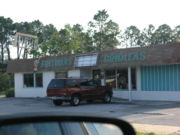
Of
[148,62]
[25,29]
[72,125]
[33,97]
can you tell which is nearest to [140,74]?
[148,62]

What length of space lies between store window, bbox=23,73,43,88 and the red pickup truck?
9954 millimetres

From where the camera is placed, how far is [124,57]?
2767cm

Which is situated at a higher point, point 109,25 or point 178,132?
point 109,25

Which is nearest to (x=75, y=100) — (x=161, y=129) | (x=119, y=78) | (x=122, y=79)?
(x=122, y=79)

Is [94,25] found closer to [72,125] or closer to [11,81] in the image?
[11,81]

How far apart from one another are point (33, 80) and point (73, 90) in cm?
1218

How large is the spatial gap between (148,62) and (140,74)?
89.2 inches

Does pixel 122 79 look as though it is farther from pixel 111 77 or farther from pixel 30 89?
pixel 30 89

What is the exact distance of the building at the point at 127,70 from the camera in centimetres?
2564

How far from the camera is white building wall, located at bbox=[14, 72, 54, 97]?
113 feet

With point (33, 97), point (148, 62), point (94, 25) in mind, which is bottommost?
point (33, 97)

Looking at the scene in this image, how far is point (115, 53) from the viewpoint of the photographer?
1114 inches

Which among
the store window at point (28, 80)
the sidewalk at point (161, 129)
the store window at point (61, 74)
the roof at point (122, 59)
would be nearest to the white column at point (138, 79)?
the roof at point (122, 59)

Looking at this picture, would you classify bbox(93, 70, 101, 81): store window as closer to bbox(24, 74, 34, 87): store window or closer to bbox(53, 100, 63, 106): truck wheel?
bbox(53, 100, 63, 106): truck wheel
